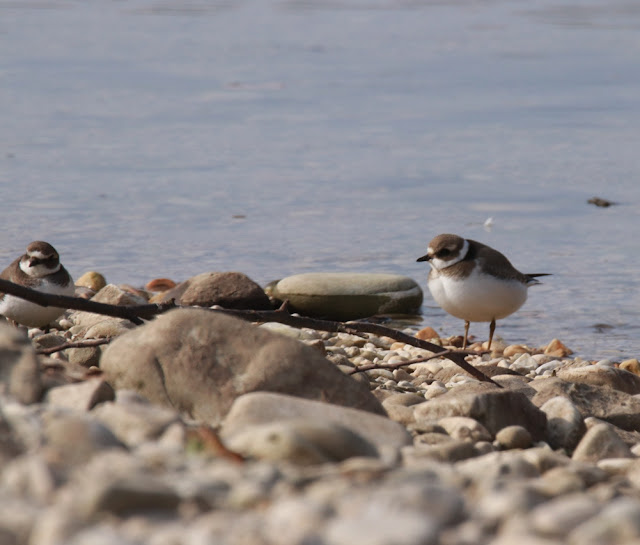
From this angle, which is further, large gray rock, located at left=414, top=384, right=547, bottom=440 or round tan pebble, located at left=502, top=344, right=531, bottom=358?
round tan pebble, located at left=502, top=344, right=531, bottom=358

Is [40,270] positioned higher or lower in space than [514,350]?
higher

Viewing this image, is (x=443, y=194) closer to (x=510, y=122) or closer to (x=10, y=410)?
(x=510, y=122)

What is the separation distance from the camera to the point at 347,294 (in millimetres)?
8422

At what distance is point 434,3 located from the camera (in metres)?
31.5

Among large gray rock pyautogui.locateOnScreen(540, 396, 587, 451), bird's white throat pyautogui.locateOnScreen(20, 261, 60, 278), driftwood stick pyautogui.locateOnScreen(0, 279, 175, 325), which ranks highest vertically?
driftwood stick pyautogui.locateOnScreen(0, 279, 175, 325)

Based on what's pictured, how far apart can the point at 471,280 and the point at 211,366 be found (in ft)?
10.7

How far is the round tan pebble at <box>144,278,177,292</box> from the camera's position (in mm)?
8641

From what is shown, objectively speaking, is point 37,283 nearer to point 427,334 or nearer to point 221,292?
point 221,292

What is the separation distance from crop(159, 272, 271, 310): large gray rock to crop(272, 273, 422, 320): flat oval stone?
28 centimetres

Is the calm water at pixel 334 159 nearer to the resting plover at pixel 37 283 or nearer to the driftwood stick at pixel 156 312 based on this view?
the resting plover at pixel 37 283

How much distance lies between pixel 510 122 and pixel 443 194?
3559mm

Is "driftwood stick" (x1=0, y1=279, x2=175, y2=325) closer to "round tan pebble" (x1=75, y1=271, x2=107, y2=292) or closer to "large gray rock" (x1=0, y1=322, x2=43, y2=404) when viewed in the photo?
"large gray rock" (x1=0, y1=322, x2=43, y2=404)

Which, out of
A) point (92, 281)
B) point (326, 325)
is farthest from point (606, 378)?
point (92, 281)

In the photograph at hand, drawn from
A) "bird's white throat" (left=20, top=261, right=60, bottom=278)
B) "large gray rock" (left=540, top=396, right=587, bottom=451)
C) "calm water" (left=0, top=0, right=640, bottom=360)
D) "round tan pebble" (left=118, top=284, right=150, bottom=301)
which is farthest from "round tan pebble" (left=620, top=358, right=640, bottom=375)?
"bird's white throat" (left=20, top=261, right=60, bottom=278)
